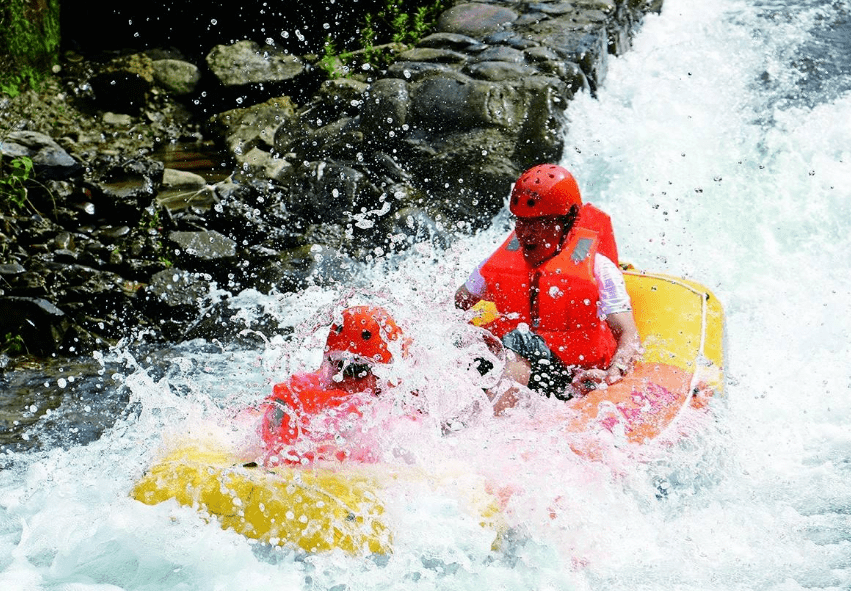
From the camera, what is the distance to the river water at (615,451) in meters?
3.87

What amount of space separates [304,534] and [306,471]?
12.7 inches

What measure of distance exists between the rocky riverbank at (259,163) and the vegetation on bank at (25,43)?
0.21 m

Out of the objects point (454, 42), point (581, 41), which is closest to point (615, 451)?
point (581, 41)

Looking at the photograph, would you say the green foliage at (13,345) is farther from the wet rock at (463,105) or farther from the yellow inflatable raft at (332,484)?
the wet rock at (463,105)

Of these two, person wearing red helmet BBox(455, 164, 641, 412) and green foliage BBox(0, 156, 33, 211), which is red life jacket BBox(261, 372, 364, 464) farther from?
green foliage BBox(0, 156, 33, 211)

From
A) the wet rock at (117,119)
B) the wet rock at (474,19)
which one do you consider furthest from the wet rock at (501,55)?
the wet rock at (117,119)

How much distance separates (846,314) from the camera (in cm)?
650

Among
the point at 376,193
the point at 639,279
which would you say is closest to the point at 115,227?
the point at 376,193

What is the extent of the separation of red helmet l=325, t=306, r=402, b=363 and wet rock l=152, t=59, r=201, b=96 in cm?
657

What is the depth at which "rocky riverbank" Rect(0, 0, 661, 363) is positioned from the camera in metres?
6.96

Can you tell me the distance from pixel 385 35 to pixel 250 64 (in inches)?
58.3

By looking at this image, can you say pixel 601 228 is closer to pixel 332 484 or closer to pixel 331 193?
pixel 332 484

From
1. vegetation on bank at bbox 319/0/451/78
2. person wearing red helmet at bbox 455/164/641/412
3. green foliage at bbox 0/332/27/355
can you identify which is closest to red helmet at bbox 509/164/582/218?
person wearing red helmet at bbox 455/164/641/412

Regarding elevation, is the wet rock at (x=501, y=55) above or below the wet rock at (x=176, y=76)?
above
